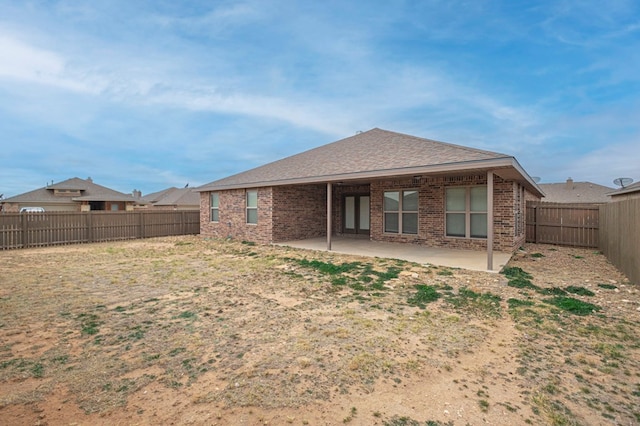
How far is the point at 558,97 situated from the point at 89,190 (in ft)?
138

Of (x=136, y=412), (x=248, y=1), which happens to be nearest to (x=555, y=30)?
(x=248, y=1)

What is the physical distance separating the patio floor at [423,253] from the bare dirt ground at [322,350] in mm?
1084

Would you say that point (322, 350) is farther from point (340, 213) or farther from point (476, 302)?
point (340, 213)

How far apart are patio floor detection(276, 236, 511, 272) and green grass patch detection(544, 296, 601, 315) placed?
6.48ft

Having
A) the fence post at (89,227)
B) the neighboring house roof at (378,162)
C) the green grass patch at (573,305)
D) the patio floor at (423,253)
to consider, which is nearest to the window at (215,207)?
the neighboring house roof at (378,162)

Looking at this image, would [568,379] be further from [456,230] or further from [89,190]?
[89,190]

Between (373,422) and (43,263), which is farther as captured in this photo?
(43,263)

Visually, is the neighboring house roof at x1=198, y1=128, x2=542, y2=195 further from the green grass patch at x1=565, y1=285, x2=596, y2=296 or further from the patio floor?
the green grass patch at x1=565, y1=285, x2=596, y2=296

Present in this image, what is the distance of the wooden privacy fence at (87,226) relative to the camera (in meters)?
12.8

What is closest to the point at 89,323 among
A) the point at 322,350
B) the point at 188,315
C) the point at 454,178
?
the point at 188,315

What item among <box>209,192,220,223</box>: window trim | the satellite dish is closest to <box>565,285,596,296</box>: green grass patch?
<box>209,192,220,223</box>: window trim

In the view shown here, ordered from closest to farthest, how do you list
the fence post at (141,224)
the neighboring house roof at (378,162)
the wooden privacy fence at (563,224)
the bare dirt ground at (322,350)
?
the bare dirt ground at (322,350) < the neighboring house roof at (378,162) < the wooden privacy fence at (563,224) < the fence post at (141,224)

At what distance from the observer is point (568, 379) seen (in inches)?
114

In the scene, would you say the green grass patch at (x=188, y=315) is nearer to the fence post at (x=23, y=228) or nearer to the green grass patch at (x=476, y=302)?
the green grass patch at (x=476, y=302)
